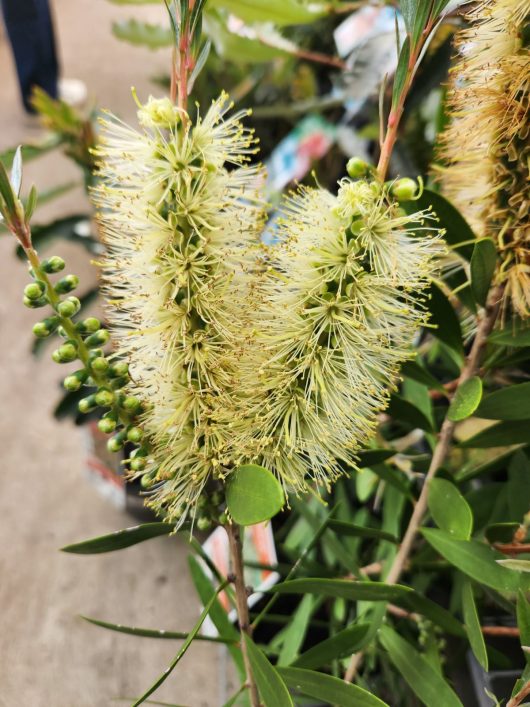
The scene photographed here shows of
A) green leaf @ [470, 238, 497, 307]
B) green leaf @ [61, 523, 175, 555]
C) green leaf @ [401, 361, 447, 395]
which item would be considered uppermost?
green leaf @ [470, 238, 497, 307]

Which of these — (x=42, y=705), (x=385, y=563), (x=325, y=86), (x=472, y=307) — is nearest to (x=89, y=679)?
(x=42, y=705)

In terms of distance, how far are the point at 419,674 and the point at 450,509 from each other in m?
0.14

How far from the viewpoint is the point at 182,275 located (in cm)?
38

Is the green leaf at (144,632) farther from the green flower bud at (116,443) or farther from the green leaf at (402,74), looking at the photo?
the green leaf at (402,74)

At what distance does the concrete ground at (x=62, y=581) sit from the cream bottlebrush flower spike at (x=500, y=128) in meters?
0.76

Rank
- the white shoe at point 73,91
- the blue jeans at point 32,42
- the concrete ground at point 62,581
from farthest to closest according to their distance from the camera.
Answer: the white shoe at point 73,91 → the blue jeans at point 32,42 → the concrete ground at point 62,581

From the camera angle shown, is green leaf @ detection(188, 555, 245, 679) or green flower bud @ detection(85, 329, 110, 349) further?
green leaf @ detection(188, 555, 245, 679)

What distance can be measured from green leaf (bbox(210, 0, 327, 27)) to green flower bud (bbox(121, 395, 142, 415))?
483 millimetres

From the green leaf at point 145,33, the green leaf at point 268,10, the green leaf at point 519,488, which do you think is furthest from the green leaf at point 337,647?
the green leaf at point 145,33

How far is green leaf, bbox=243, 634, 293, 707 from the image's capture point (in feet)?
1.31

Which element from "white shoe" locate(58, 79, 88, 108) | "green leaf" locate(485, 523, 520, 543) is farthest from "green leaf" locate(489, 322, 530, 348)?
"white shoe" locate(58, 79, 88, 108)

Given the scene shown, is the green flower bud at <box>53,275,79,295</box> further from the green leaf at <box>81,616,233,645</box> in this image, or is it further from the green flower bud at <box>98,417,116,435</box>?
the green leaf at <box>81,616,233,645</box>

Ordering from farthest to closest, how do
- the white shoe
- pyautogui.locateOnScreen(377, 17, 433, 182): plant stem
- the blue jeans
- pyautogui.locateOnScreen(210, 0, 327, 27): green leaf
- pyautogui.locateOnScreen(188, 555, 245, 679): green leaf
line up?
the white shoe, the blue jeans, pyautogui.locateOnScreen(210, 0, 327, 27): green leaf, pyautogui.locateOnScreen(188, 555, 245, 679): green leaf, pyautogui.locateOnScreen(377, 17, 433, 182): plant stem

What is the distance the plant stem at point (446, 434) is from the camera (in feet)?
1.55
